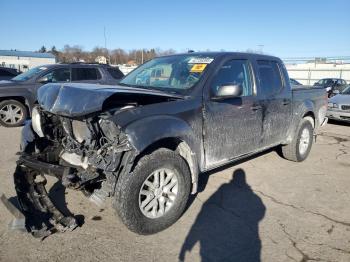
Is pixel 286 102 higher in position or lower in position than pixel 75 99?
lower

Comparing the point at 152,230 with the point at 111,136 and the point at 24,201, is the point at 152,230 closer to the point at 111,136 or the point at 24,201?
the point at 111,136

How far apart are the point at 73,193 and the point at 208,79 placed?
91.7 inches

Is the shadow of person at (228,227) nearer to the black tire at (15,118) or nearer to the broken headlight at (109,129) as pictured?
the broken headlight at (109,129)

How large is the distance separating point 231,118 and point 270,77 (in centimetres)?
143

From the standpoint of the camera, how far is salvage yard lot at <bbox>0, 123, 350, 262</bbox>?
3.09 metres

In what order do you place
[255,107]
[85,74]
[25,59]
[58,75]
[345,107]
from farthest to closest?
[25,59] < [345,107] < [85,74] < [58,75] < [255,107]

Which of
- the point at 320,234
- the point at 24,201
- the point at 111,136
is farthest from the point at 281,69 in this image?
the point at 24,201

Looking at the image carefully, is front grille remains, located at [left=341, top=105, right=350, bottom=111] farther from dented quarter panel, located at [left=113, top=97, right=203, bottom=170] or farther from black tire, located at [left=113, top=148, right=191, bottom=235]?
black tire, located at [left=113, top=148, right=191, bottom=235]

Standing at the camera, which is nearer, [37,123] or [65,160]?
[65,160]

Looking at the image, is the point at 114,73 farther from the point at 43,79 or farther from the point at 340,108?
the point at 340,108

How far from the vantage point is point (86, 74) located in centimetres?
983

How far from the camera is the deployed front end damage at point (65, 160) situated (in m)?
3.09

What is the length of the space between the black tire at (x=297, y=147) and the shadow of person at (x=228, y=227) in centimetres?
161

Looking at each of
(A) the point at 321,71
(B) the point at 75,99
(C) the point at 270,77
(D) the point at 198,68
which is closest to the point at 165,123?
(B) the point at 75,99
